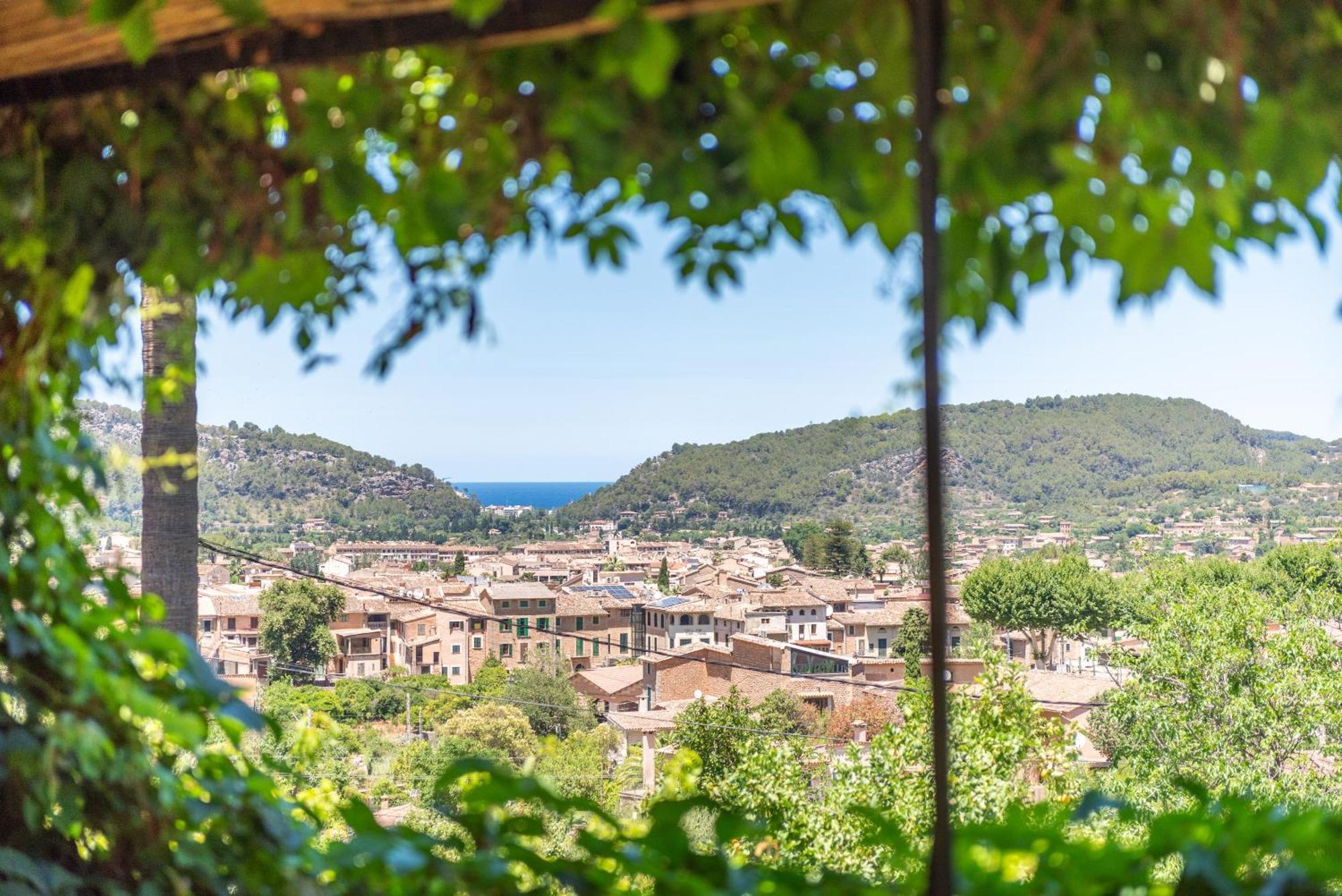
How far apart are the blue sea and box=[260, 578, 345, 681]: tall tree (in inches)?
52.3

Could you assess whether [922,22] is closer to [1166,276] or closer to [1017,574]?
[1166,276]

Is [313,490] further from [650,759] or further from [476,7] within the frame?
[476,7]

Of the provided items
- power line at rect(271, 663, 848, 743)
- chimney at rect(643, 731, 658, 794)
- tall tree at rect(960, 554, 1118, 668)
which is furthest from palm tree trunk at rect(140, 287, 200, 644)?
tall tree at rect(960, 554, 1118, 668)

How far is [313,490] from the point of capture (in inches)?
227

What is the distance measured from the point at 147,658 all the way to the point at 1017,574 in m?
7.20

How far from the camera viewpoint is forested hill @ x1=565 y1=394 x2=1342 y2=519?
19.2 feet

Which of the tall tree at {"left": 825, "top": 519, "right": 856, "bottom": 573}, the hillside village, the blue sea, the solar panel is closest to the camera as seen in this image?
the hillside village

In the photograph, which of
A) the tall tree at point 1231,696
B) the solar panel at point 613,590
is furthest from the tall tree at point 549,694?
the tall tree at point 1231,696

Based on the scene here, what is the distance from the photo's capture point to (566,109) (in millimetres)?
791

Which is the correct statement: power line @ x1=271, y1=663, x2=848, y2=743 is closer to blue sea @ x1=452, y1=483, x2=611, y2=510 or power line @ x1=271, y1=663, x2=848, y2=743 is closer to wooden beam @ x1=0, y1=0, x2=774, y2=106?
blue sea @ x1=452, y1=483, x2=611, y2=510

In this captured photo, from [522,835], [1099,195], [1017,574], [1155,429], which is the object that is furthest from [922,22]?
[1017,574]

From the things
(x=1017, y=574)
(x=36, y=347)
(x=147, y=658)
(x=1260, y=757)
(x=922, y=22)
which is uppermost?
(x=922, y=22)

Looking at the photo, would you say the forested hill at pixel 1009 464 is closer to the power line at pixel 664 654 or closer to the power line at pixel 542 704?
the power line at pixel 664 654

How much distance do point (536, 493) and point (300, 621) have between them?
238cm
